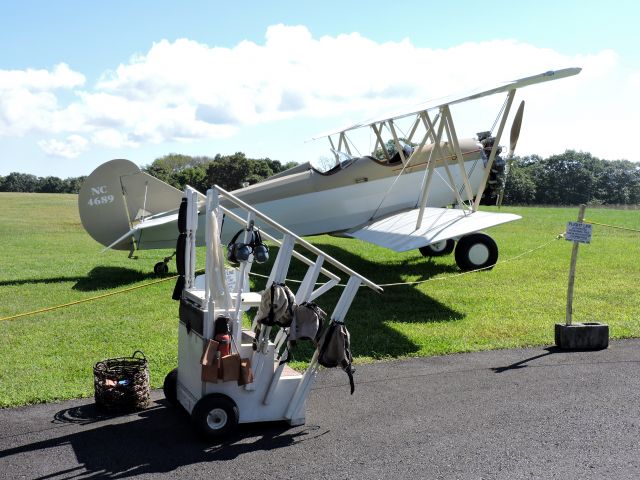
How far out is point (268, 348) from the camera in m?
4.70

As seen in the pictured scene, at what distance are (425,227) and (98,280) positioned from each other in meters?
6.24

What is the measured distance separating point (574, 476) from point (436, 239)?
20.4 feet

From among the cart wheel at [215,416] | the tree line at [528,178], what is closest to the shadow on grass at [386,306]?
the cart wheel at [215,416]

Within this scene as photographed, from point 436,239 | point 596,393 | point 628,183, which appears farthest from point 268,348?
point 628,183

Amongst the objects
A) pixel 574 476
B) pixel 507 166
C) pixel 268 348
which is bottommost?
pixel 574 476

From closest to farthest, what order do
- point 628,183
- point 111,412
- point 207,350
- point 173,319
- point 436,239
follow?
1. point 207,350
2. point 111,412
3. point 173,319
4. point 436,239
5. point 628,183

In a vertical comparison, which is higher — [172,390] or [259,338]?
[259,338]

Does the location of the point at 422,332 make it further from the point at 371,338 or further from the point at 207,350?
the point at 207,350

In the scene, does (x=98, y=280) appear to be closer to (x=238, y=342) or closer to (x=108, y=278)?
(x=108, y=278)

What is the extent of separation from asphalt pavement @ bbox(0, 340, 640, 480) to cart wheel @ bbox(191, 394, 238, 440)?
0.09 meters

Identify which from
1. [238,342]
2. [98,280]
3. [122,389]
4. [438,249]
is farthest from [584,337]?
[98,280]

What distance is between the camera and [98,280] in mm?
12125

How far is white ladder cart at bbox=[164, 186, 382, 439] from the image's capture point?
14.8 feet

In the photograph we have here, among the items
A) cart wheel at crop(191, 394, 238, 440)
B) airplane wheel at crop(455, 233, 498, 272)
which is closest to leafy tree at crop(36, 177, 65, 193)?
airplane wheel at crop(455, 233, 498, 272)
